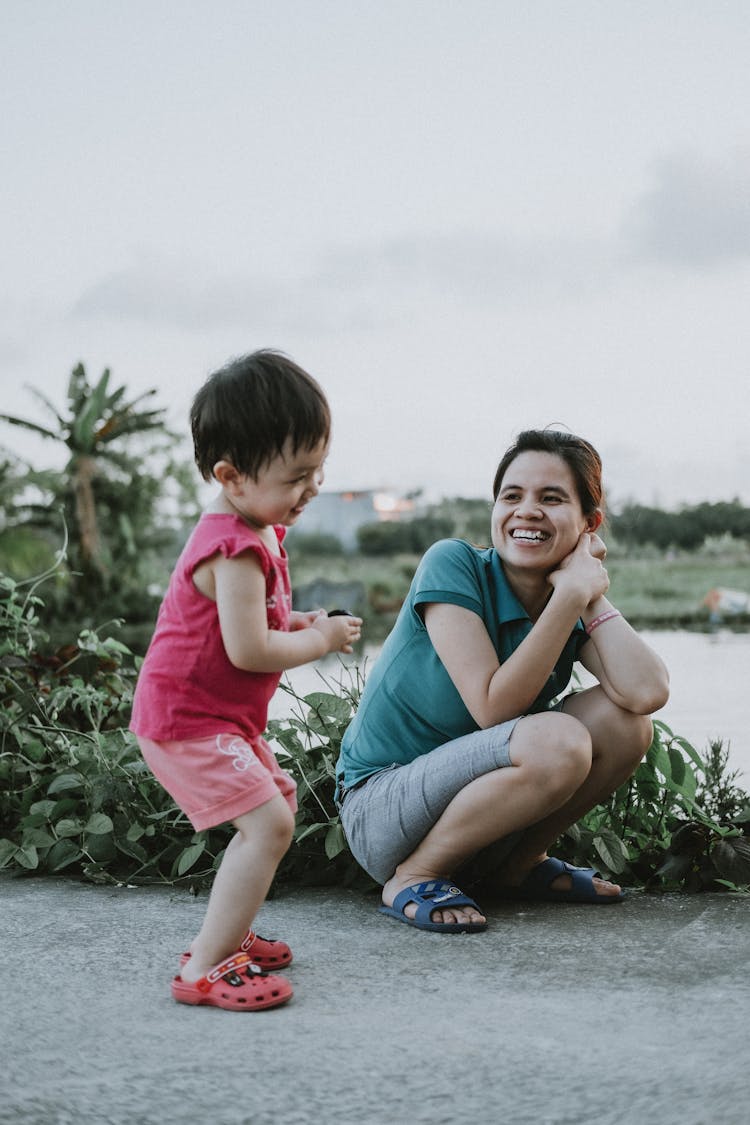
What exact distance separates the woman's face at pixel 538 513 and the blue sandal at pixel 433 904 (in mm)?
724

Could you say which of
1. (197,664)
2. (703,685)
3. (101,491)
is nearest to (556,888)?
(197,664)

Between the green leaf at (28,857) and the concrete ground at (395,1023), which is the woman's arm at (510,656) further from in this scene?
the green leaf at (28,857)

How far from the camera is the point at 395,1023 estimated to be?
191 centimetres

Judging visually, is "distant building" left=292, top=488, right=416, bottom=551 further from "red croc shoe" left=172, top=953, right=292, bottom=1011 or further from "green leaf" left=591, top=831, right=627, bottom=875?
"red croc shoe" left=172, top=953, right=292, bottom=1011

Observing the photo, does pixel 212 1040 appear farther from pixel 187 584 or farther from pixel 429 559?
pixel 429 559

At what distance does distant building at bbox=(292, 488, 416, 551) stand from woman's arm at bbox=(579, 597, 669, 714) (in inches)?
570

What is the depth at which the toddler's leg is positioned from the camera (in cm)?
203

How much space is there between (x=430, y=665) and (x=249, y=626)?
688mm

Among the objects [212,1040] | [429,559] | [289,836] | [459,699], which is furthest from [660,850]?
[212,1040]

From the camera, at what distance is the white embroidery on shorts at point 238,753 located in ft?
6.77

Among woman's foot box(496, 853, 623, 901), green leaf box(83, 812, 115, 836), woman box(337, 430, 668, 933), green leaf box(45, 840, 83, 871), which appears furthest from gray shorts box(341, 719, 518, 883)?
green leaf box(45, 840, 83, 871)

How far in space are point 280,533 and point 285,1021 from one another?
878 mm

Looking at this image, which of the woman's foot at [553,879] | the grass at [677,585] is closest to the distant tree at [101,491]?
the grass at [677,585]

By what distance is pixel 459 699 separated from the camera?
2605mm
